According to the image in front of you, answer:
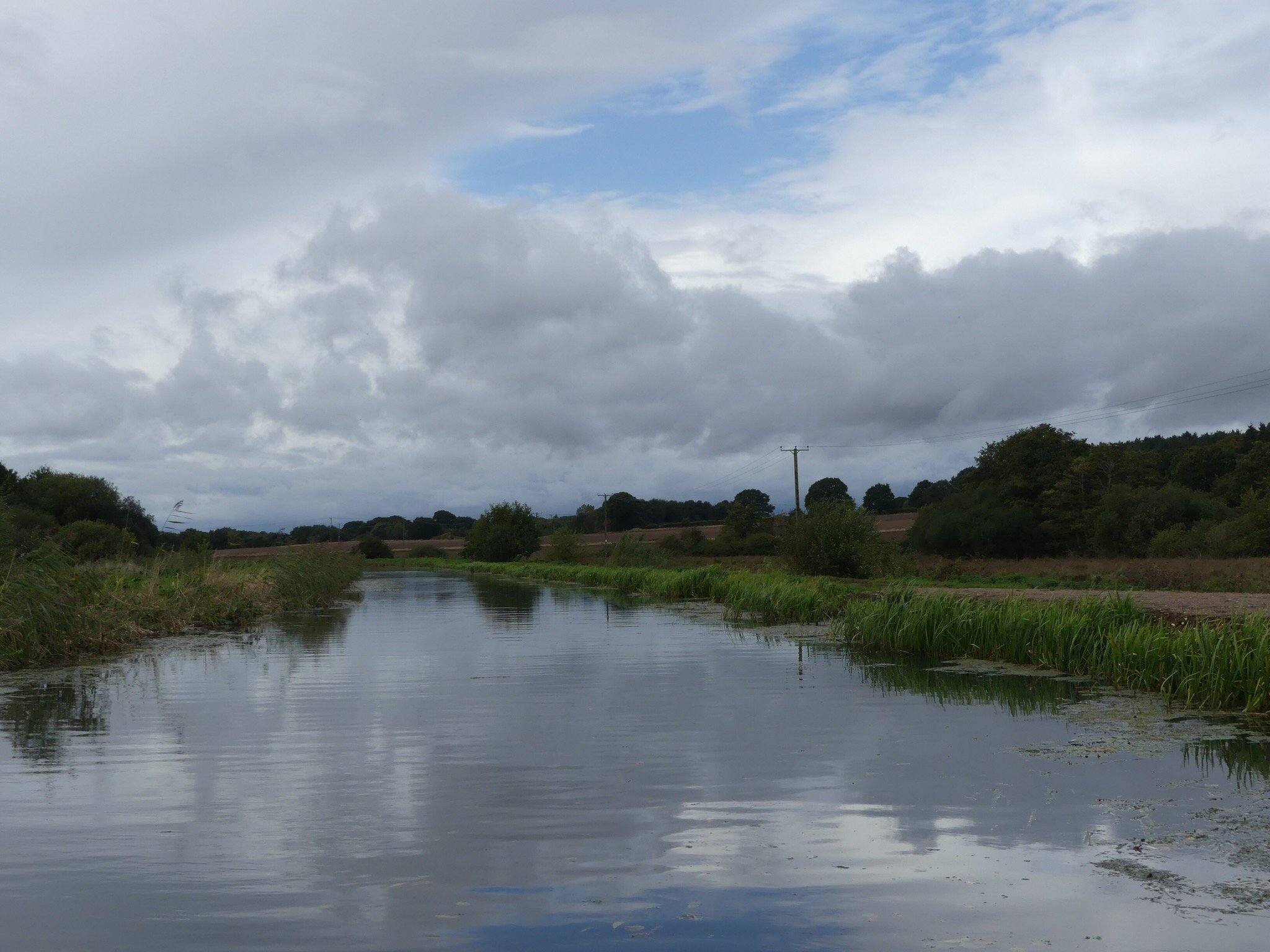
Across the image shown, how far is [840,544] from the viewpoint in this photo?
36.9 meters

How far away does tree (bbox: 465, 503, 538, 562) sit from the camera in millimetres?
101812

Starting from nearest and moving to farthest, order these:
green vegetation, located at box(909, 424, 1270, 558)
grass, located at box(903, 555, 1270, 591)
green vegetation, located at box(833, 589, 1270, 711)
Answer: green vegetation, located at box(833, 589, 1270, 711) < grass, located at box(903, 555, 1270, 591) < green vegetation, located at box(909, 424, 1270, 558)

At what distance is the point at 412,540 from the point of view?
6038 inches

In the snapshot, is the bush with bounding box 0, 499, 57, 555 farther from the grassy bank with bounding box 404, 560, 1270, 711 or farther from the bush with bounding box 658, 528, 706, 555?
the bush with bounding box 658, 528, 706, 555

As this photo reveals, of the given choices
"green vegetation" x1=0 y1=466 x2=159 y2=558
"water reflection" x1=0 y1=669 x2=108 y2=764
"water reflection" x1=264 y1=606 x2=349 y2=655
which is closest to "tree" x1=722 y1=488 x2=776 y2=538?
"green vegetation" x1=0 y1=466 x2=159 y2=558

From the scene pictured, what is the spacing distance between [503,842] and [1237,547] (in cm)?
5480

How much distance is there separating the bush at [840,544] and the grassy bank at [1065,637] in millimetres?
8690

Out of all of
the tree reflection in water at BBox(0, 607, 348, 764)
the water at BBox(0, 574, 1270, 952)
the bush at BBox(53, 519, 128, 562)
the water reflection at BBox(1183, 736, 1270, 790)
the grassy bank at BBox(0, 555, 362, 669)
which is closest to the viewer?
the water at BBox(0, 574, 1270, 952)

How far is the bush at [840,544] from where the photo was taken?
36.9 meters

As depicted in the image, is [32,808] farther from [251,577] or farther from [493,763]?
[251,577]

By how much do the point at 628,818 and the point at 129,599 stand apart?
60.0ft

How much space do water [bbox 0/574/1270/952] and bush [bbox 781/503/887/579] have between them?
2190 centimetres

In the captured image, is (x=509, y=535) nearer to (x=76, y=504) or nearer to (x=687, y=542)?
(x=687, y=542)

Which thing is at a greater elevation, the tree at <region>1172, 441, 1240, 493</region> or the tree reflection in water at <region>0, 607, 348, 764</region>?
the tree at <region>1172, 441, 1240, 493</region>
